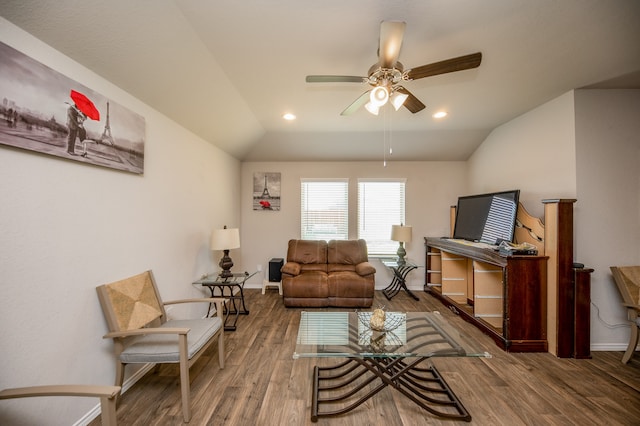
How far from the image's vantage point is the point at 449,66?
5.59ft

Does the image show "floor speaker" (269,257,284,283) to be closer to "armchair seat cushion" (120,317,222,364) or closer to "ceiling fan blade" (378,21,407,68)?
"armchair seat cushion" (120,317,222,364)

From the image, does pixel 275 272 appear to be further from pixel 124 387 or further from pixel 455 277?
pixel 455 277

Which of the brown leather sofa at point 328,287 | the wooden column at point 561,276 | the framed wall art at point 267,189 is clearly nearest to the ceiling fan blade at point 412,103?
the wooden column at point 561,276

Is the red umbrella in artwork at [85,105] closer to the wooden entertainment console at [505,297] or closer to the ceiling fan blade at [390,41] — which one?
the ceiling fan blade at [390,41]

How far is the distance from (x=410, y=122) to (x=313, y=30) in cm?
227

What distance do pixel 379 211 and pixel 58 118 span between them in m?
4.38

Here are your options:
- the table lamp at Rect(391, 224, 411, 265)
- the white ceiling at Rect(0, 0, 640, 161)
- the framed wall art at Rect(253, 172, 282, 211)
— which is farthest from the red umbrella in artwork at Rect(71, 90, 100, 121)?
the table lamp at Rect(391, 224, 411, 265)

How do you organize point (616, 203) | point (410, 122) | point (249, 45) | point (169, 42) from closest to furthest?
point (169, 42) → point (249, 45) → point (616, 203) → point (410, 122)

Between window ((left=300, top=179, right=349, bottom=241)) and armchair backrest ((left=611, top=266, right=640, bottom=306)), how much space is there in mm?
3432

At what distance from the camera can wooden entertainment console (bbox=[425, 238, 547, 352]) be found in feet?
8.21

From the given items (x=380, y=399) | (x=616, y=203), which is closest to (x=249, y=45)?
(x=380, y=399)

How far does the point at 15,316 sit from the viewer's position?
50.3 inches

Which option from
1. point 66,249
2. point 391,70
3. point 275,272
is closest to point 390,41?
point 391,70

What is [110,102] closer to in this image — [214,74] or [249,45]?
[214,74]
